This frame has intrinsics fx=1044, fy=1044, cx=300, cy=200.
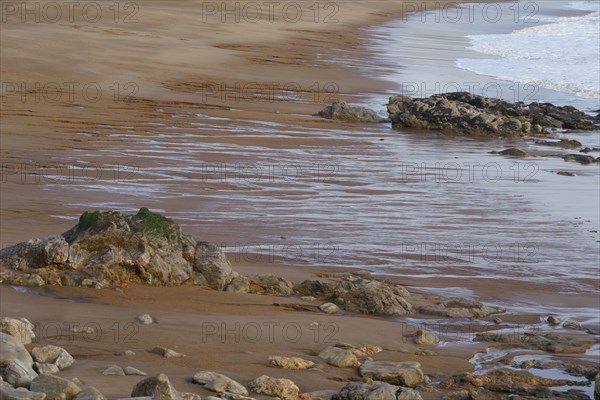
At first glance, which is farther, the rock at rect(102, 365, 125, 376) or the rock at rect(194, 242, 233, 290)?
the rock at rect(194, 242, 233, 290)

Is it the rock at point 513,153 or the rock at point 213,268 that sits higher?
the rock at point 513,153

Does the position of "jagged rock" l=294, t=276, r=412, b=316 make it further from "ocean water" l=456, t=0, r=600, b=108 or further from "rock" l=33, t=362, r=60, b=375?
"ocean water" l=456, t=0, r=600, b=108

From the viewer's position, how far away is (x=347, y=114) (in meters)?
17.9

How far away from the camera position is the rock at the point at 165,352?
5.82 meters

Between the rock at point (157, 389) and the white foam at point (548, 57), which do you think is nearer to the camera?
the rock at point (157, 389)

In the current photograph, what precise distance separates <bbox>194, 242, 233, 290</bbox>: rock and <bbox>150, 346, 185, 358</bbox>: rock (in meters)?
1.53

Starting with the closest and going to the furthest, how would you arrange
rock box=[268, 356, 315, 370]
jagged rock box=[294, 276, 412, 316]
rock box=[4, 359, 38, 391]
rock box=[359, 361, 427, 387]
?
rock box=[4, 359, 38, 391] < rock box=[359, 361, 427, 387] < rock box=[268, 356, 315, 370] < jagged rock box=[294, 276, 412, 316]

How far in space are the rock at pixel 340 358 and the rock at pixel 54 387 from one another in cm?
191

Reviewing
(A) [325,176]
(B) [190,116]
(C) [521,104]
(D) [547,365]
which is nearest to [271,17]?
(C) [521,104]

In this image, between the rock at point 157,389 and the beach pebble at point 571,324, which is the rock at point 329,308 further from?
the rock at point 157,389

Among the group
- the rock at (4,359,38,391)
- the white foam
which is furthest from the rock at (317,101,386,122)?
the rock at (4,359,38,391)

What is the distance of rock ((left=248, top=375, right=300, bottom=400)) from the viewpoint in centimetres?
532

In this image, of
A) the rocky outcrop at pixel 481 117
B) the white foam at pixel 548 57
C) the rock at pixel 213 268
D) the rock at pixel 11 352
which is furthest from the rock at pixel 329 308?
the white foam at pixel 548 57

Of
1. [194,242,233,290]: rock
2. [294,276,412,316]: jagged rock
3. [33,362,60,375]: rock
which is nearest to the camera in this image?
[33,362,60,375]: rock
